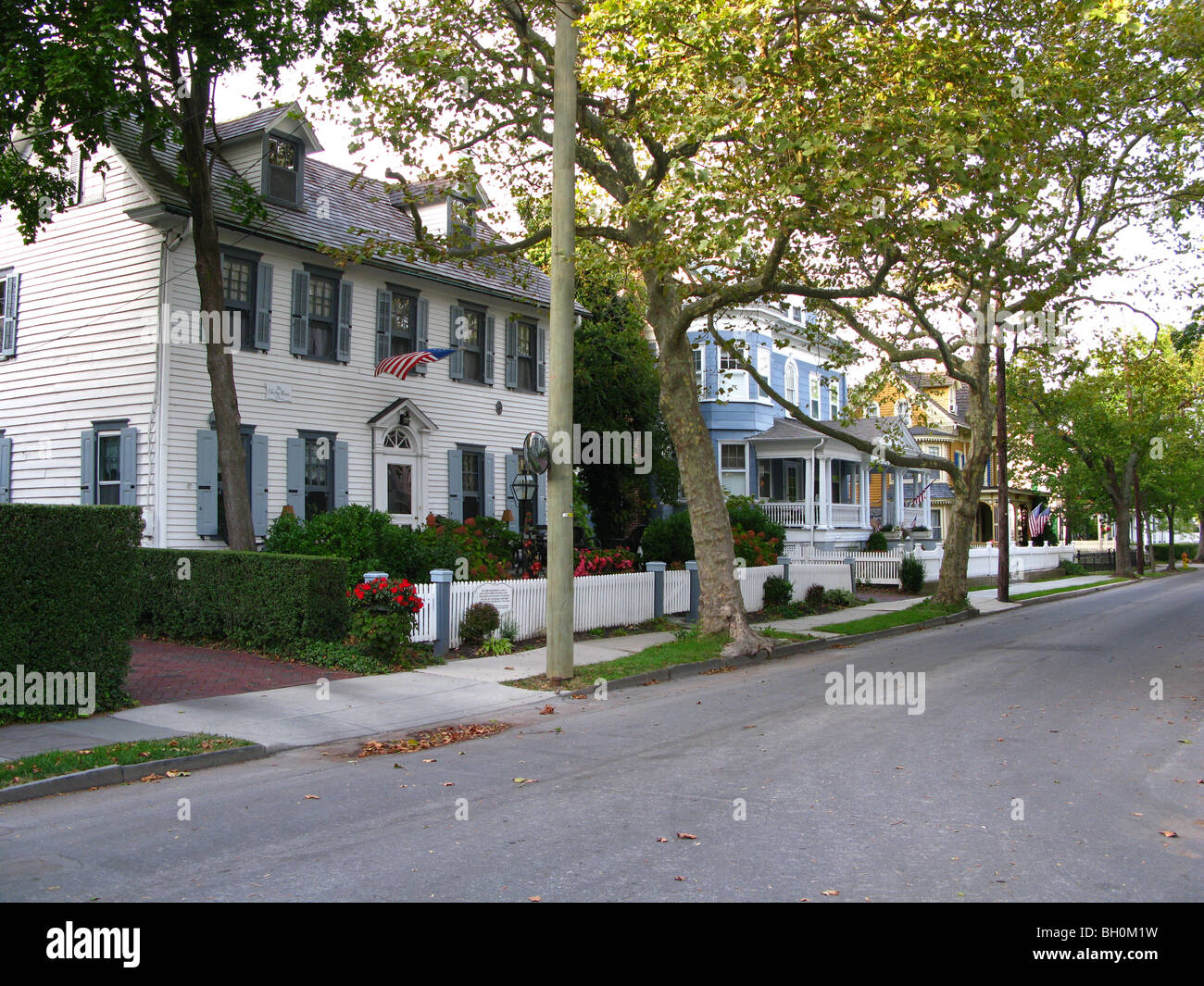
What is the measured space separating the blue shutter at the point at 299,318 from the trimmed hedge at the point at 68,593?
872cm

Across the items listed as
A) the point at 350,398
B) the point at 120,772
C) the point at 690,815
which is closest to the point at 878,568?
the point at 350,398

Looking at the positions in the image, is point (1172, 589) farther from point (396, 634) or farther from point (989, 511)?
point (396, 634)

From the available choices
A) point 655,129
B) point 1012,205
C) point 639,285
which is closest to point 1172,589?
point 639,285

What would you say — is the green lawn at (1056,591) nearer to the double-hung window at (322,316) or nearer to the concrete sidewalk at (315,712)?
the double-hung window at (322,316)

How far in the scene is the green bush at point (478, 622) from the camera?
1455cm

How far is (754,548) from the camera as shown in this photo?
74.7 ft

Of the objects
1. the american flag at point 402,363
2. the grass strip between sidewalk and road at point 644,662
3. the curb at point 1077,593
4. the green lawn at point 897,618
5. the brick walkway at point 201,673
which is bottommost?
the curb at point 1077,593

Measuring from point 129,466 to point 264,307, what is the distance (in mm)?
3754

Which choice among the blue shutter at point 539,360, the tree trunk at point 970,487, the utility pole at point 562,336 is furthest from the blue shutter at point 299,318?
the tree trunk at point 970,487

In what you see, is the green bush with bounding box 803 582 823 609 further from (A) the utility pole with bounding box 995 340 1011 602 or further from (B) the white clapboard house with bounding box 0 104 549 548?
(B) the white clapboard house with bounding box 0 104 549 548

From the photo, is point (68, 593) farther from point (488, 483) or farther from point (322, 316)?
point (488, 483)

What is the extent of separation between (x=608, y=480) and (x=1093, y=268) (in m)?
13.9

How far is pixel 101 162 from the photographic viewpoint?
49.6 feet

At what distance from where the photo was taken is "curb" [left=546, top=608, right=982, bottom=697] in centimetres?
1258
